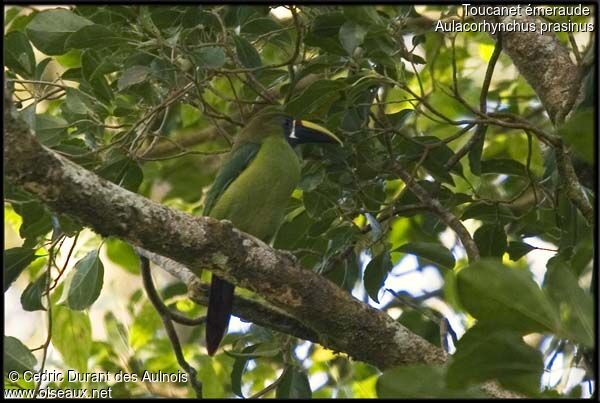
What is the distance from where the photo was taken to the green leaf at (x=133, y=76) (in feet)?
9.87

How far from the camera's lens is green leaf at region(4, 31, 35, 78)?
327 centimetres

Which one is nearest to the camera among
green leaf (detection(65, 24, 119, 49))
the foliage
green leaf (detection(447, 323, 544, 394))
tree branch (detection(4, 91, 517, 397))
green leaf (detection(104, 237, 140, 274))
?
green leaf (detection(447, 323, 544, 394))

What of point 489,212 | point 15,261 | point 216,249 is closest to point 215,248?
point 216,249

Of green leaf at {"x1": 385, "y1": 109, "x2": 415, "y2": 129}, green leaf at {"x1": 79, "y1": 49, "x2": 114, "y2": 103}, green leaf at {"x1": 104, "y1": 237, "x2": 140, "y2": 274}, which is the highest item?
green leaf at {"x1": 79, "y1": 49, "x2": 114, "y2": 103}

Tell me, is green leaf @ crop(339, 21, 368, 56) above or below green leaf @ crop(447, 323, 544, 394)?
above

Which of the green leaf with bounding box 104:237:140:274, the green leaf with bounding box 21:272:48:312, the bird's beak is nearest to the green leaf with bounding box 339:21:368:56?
the bird's beak

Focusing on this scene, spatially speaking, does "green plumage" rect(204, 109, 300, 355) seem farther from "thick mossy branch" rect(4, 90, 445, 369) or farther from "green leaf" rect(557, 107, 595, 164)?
"green leaf" rect(557, 107, 595, 164)

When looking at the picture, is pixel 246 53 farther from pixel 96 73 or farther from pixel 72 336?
pixel 72 336

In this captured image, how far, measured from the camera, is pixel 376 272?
3.44 m

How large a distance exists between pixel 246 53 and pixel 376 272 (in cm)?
86

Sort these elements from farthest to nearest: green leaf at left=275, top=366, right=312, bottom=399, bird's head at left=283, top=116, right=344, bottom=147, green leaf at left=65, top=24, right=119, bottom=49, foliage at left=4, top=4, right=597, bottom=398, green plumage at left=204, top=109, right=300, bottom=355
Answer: green plumage at left=204, top=109, right=300, bottom=355
bird's head at left=283, top=116, right=344, bottom=147
green leaf at left=275, top=366, right=312, bottom=399
foliage at left=4, top=4, right=597, bottom=398
green leaf at left=65, top=24, right=119, bottom=49

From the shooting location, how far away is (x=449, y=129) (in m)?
4.15

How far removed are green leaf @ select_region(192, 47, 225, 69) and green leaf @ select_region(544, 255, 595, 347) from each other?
1493 millimetres

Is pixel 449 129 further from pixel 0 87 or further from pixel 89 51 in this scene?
pixel 0 87
